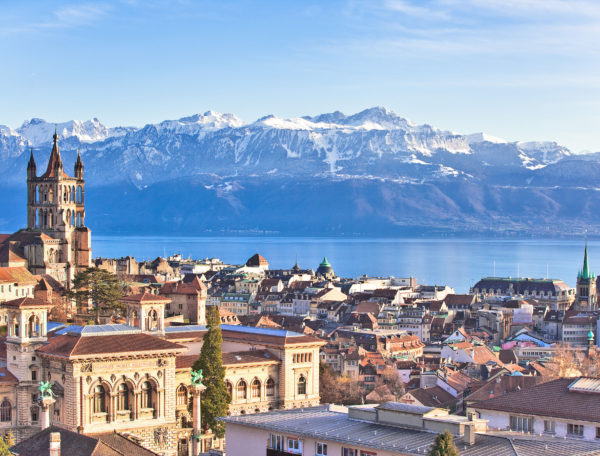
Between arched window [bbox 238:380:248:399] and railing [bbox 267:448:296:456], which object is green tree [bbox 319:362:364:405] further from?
railing [bbox 267:448:296:456]

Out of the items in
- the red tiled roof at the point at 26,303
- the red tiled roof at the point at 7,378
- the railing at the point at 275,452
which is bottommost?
the railing at the point at 275,452

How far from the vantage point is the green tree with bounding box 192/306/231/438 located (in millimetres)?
58219

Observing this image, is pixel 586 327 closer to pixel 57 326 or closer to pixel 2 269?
pixel 2 269

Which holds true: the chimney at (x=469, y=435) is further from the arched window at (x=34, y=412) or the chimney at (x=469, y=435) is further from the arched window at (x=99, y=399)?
the arched window at (x=34, y=412)

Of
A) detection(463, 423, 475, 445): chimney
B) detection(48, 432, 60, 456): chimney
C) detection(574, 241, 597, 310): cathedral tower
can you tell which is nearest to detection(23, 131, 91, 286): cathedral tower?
detection(48, 432, 60, 456): chimney

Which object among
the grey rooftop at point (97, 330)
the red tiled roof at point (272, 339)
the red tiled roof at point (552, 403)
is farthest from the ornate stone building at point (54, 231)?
the red tiled roof at point (552, 403)

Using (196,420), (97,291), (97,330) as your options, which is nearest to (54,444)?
(196,420)

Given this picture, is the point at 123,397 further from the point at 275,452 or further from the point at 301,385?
the point at 275,452

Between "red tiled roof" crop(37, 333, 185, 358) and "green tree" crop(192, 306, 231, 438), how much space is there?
256 centimetres

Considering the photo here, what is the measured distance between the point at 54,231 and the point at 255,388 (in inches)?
1806

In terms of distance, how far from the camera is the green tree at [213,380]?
58219 mm

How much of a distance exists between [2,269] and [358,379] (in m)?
33.8

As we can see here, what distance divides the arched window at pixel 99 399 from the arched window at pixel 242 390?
1157cm

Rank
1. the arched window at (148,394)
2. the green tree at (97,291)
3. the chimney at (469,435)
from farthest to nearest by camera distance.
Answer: the green tree at (97,291)
the arched window at (148,394)
the chimney at (469,435)
